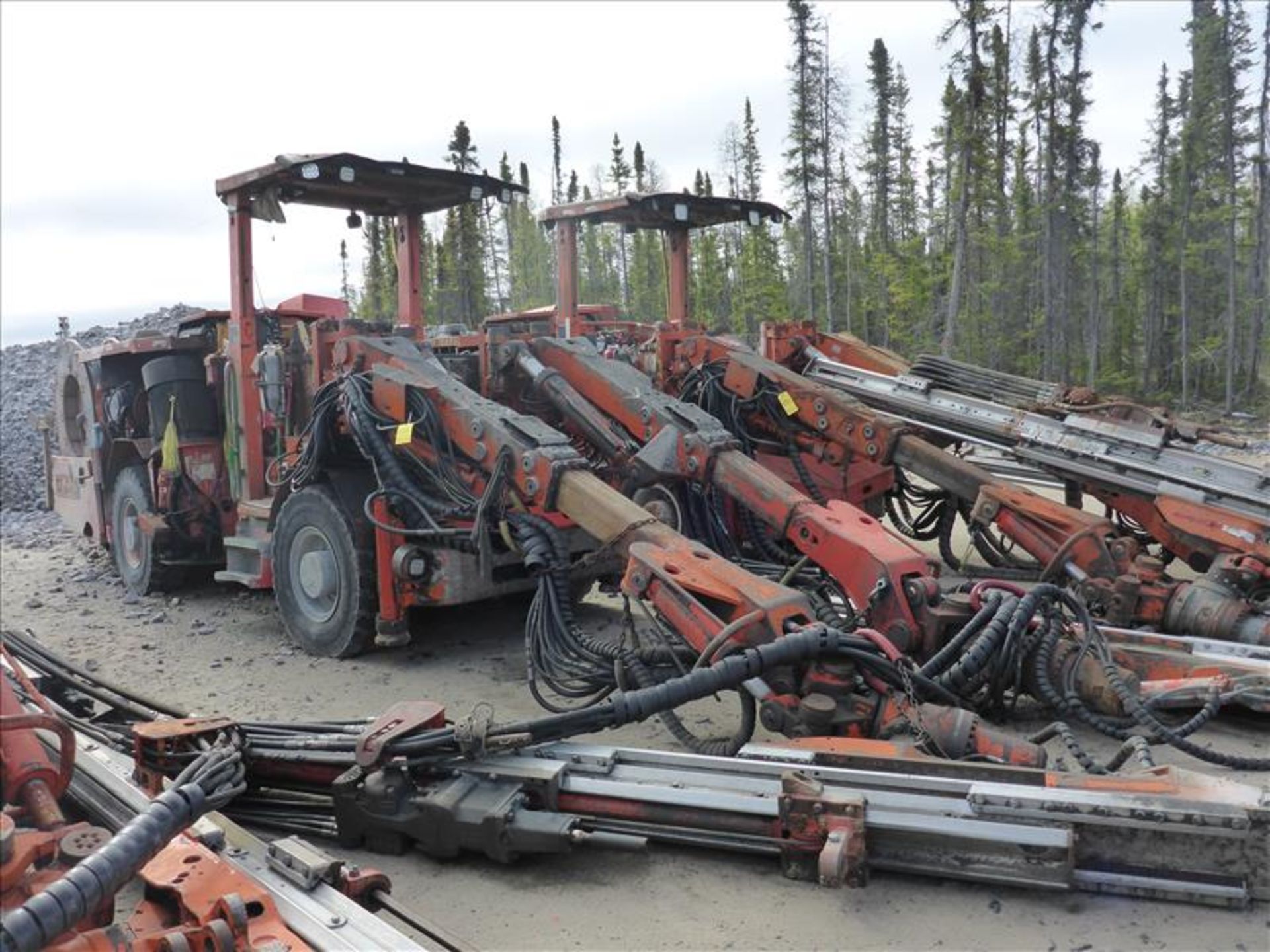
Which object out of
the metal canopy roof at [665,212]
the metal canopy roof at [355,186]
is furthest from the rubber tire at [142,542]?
the metal canopy roof at [665,212]

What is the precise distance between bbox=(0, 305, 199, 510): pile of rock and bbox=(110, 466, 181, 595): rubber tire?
2361 millimetres

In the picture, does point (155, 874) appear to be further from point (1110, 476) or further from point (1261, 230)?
point (1261, 230)

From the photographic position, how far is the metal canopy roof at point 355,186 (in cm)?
671

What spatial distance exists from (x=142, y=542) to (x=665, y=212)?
5179mm

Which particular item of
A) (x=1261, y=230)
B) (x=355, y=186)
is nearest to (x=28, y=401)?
(x=355, y=186)

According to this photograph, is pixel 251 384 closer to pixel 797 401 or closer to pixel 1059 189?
pixel 797 401

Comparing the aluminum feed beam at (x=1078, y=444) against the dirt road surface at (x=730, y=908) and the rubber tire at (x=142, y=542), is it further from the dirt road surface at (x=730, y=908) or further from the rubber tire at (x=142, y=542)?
the rubber tire at (x=142, y=542)

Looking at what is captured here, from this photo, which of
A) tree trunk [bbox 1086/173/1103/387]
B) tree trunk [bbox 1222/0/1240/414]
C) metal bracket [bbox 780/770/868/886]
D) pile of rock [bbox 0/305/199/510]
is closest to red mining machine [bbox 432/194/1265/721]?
metal bracket [bbox 780/770/868/886]

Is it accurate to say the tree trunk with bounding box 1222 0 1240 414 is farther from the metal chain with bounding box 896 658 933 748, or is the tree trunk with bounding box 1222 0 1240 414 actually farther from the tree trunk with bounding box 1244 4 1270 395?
the metal chain with bounding box 896 658 933 748

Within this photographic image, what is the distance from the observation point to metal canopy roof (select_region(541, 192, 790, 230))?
28.8ft

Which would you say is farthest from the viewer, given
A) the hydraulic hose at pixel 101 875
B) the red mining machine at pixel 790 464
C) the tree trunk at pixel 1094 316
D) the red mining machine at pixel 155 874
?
the tree trunk at pixel 1094 316

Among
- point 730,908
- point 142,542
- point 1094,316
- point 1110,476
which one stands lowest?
point 730,908

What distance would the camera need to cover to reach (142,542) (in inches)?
341

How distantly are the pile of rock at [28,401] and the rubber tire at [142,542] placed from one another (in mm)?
2361
